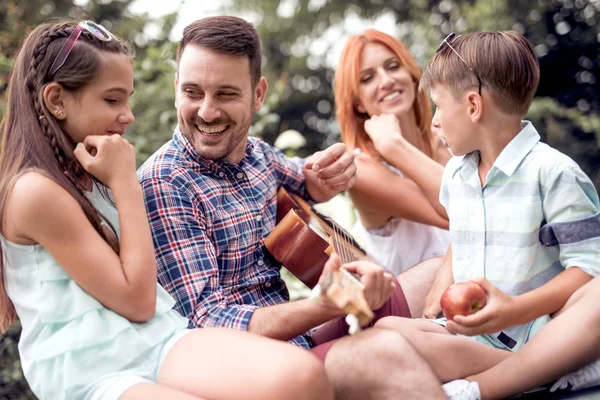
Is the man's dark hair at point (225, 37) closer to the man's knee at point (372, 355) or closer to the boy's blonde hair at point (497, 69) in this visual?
the boy's blonde hair at point (497, 69)

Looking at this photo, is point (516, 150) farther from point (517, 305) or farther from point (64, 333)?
point (64, 333)

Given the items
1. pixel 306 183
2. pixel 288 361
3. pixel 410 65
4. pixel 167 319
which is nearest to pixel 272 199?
pixel 306 183

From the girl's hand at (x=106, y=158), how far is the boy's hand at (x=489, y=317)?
1.09 m

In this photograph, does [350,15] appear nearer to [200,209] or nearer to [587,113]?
[587,113]

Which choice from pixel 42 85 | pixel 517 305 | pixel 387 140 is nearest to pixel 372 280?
pixel 517 305

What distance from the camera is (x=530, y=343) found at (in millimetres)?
2340

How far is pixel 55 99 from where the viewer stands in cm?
227

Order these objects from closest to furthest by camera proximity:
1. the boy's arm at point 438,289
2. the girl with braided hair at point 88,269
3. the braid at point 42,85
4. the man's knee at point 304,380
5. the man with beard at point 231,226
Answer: the man's knee at point 304,380, the girl with braided hair at point 88,269, the man with beard at point 231,226, the braid at point 42,85, the boy's arm at point 438,289

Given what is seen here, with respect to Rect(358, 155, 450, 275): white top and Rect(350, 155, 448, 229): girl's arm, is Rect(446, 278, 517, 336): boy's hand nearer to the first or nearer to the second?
Rect(350, 155, 448, 229): girl's arm

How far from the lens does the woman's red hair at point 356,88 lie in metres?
Answer: 3.76

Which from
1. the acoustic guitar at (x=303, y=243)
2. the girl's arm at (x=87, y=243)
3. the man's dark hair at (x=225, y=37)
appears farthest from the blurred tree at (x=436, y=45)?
the girl's arm at (x=87, y=243)

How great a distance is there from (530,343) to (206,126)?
4.34 feet

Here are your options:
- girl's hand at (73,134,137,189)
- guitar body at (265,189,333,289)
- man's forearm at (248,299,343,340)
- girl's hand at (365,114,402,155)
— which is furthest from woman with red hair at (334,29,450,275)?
girl's hand at (73,134,137,189)

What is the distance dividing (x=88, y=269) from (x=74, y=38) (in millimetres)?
736
